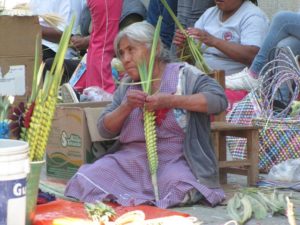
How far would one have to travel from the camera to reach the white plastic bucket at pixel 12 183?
3205mm

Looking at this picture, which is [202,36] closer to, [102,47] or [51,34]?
[102,47]

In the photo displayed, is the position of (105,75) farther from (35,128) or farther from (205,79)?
(35,128)

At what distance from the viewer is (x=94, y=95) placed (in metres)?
6.26

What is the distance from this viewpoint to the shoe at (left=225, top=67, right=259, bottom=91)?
20.5 ft

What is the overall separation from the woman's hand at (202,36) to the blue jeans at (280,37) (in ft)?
1.27

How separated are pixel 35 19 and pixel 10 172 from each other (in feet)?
8.73

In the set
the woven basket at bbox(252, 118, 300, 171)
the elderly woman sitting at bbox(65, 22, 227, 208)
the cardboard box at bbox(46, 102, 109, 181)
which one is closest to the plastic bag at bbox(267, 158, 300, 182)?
the woven basket at bbox(252, 118, 300, 171)

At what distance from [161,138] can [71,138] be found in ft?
2.60

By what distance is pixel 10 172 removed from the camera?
10.6 ft

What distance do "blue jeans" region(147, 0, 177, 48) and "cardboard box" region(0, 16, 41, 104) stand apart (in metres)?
1.94

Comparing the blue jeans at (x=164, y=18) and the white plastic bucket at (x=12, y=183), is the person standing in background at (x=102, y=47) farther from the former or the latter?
the white plastic bucket at (x=12, y=183)

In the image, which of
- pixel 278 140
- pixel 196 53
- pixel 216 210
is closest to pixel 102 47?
pixel 196 53

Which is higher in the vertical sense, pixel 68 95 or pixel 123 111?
pixel 123 111

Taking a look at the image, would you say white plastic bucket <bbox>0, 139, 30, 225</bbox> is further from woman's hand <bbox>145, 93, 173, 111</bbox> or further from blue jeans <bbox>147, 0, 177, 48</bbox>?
blue jeans <bbox>147, 0, 177, 48</bbox>
